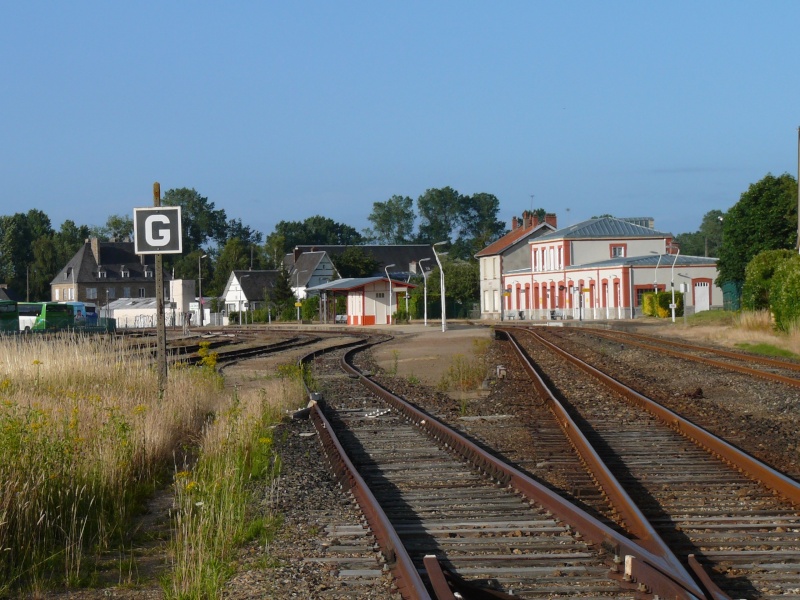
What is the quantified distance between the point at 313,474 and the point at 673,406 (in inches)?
276

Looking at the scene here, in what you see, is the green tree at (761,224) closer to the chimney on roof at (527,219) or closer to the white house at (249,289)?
the chimney on roof at (527,219)

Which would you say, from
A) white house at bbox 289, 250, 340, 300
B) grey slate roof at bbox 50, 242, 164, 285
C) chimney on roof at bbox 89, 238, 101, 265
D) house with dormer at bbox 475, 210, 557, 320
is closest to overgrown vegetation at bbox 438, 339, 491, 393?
house with dormer at bbox 475, 210, 557, 320

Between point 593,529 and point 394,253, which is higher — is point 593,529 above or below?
below

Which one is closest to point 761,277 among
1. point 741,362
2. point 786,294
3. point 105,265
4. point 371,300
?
point 786,294

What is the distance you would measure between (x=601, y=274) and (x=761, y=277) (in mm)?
37927

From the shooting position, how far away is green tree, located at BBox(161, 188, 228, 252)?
193 m

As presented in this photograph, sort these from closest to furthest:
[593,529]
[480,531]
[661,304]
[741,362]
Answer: [593,529]
[480,531]
[741,362]
[661,304]

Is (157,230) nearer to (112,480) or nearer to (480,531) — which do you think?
(112,480)

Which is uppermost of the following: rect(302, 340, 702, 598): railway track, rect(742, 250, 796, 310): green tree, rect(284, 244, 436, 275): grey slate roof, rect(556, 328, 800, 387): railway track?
rect(284, 244, 436, 275): grey slate roof

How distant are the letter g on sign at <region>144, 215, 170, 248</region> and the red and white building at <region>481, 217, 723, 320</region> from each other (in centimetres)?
6179

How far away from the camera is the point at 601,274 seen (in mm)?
81375

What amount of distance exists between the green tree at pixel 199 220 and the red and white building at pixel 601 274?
10641 centimetres

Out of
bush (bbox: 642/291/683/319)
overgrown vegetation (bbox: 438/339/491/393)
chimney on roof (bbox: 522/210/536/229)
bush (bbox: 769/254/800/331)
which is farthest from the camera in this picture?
chimney on roof (bbox: 522/210/536/229)

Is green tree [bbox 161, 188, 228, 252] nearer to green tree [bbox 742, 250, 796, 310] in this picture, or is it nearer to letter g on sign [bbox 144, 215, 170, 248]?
green tree [bbox 742, 250, 796, 310]
